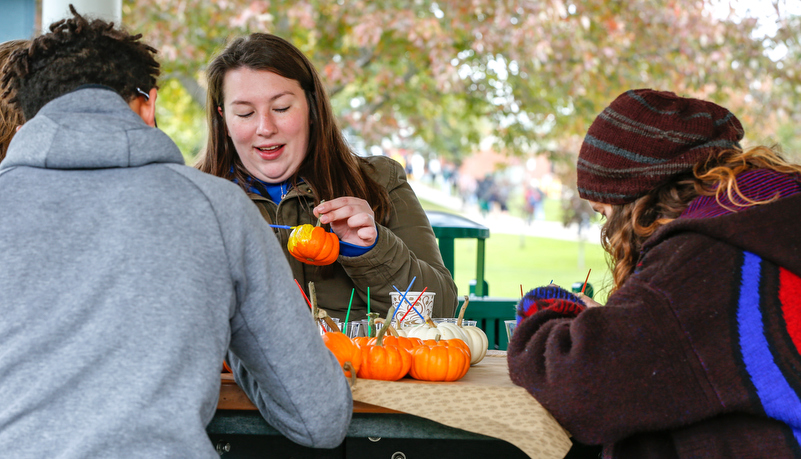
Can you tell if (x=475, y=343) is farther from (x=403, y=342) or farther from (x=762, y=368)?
(x=762, y=368)

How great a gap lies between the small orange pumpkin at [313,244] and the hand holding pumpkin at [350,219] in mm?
62

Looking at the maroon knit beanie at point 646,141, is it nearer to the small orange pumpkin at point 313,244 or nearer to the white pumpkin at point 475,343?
the white pumpkin at point 475,343

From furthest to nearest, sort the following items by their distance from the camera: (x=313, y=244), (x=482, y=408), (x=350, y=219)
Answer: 1. (x=350, y=219)
2. (x=313, y=244)
3. (x=482, y=408)

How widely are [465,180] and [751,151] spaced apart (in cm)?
2154

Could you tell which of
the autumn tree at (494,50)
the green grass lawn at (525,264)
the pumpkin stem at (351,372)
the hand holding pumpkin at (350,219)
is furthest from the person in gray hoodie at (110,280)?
the green grass lawn at (525,264)

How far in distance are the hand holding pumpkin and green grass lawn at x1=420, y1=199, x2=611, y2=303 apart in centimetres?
765

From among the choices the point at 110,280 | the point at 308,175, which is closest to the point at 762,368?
the point at 110,280

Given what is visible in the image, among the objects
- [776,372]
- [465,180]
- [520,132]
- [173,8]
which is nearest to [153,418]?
[776,372]

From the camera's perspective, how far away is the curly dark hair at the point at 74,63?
4.66 feet

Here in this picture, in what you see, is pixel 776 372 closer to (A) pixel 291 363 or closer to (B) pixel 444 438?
(B) pixel 444 438

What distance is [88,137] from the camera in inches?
51.8

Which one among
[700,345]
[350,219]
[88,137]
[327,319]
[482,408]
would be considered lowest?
[482,408]

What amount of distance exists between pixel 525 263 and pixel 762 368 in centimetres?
1302

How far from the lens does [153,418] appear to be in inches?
49.0
